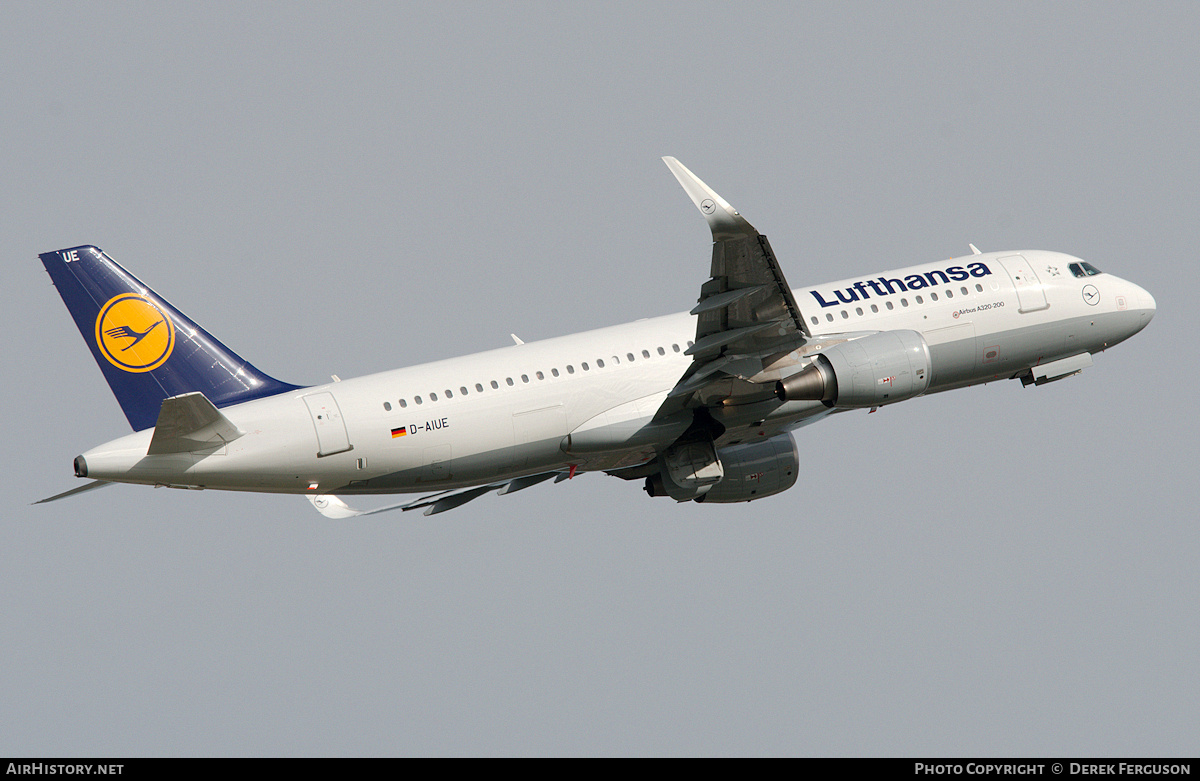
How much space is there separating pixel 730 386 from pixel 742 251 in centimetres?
506

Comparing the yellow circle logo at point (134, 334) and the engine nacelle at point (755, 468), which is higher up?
the yellow circle logo at point (134, 334)

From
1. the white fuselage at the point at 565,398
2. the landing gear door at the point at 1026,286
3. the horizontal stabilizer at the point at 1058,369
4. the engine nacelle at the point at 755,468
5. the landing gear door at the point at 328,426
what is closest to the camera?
the white fuselage at the point at 565,398

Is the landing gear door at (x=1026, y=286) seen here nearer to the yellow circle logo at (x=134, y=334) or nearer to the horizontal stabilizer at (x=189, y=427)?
the horizontal stabilizer at (x=189, y=427)

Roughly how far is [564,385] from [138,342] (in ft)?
33.6

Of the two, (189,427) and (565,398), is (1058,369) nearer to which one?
(565,398)

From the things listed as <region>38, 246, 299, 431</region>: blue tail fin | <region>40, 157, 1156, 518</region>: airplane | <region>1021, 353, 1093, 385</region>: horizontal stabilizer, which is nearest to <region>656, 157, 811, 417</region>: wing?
<region>40, 157, 1156, 518</region>: airplane

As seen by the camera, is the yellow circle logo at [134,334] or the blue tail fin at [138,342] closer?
the blue tail fin at [138,342]

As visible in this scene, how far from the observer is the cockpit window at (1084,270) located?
39.9 m

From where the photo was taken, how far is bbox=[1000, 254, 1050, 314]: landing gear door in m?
38.4

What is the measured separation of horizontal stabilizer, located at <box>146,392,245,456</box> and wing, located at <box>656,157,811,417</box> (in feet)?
35.3

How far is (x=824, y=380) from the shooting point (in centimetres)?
3328

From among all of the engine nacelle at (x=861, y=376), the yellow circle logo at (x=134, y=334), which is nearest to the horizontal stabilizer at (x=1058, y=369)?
the engine nacelle at (x=861, y=376)

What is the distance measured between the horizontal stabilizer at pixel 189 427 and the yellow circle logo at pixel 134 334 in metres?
1.78

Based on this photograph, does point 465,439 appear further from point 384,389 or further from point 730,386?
point 730,386
